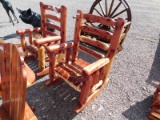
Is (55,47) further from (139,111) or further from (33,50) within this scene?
(139,111)

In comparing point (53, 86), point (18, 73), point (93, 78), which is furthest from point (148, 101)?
point (18, 73)

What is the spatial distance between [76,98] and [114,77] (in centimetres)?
97

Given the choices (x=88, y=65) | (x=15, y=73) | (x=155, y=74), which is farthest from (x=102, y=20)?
A: (x=155, y=74)

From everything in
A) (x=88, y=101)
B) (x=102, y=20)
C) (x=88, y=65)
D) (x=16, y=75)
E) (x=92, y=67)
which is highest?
(x=102, y=20)

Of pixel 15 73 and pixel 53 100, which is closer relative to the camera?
pixel 15 73

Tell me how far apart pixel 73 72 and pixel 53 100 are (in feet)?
1.91

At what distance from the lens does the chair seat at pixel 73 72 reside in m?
2.11

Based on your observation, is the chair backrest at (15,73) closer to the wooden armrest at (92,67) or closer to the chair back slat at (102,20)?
the wooden armrest at (92,67)

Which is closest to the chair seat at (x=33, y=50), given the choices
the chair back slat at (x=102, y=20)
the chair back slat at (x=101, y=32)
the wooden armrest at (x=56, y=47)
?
the wooden armrest at (x=56, y=47)

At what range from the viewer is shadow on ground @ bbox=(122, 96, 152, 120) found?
218 centimetres

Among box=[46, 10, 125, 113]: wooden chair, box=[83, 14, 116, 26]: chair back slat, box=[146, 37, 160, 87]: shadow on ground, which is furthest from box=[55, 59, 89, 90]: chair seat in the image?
box=[146, 37, 160, 87]: shadow on ground

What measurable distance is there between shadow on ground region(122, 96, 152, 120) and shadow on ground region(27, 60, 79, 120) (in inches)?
32.8

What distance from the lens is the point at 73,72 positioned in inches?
91.0

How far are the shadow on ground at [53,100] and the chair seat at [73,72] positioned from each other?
430mm
